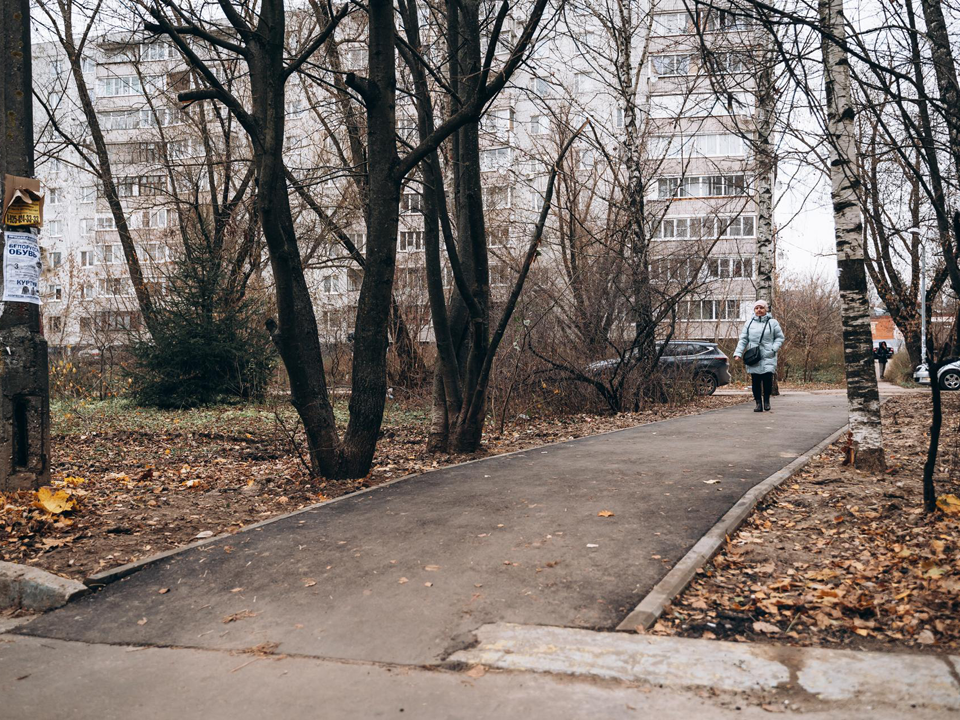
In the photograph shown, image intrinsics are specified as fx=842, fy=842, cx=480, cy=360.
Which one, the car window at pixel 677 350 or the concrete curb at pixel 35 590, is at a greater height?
the car window at pixel 677 350

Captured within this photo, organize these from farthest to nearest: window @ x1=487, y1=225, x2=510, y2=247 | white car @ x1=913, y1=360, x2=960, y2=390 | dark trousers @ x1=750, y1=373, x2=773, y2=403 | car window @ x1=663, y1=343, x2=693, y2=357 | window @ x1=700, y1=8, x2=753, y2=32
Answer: window @ x1=487, y1=225, x2=510, y2=247 < white car @ x1=913, y1=360, x2=960, y2=390 < car window @ x1=663, y1=343, x2=693, y2=357 < dark trousers @ x1=750, y1=373, x2=773, y2=403 < window @ x1=700, y1=8, x2=753, y2=32

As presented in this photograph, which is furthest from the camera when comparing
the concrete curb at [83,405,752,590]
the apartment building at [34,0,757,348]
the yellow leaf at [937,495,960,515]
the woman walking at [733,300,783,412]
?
the woman walking at [733,300,783,412]

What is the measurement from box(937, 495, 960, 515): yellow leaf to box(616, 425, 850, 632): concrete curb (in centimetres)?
146

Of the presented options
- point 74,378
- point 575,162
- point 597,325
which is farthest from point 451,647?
point 575,162

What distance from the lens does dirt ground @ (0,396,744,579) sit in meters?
7.09

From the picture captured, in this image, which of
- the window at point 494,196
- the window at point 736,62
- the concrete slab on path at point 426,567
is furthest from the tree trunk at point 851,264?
the window at point 494,196

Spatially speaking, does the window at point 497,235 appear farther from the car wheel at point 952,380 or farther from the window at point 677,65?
the car wheel at point 952,380

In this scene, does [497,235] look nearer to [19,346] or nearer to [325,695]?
[19,346]

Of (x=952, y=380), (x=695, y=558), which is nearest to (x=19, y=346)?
(x=695, y=558)

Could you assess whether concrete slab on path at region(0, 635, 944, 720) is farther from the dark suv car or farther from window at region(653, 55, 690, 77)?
the dark suv car

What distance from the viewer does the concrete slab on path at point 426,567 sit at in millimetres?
5035

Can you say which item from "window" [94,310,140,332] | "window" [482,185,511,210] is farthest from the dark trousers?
"window" [94,310,140,332]

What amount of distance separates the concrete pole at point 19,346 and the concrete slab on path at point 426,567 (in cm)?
229

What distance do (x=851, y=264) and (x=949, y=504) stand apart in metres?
2.88
